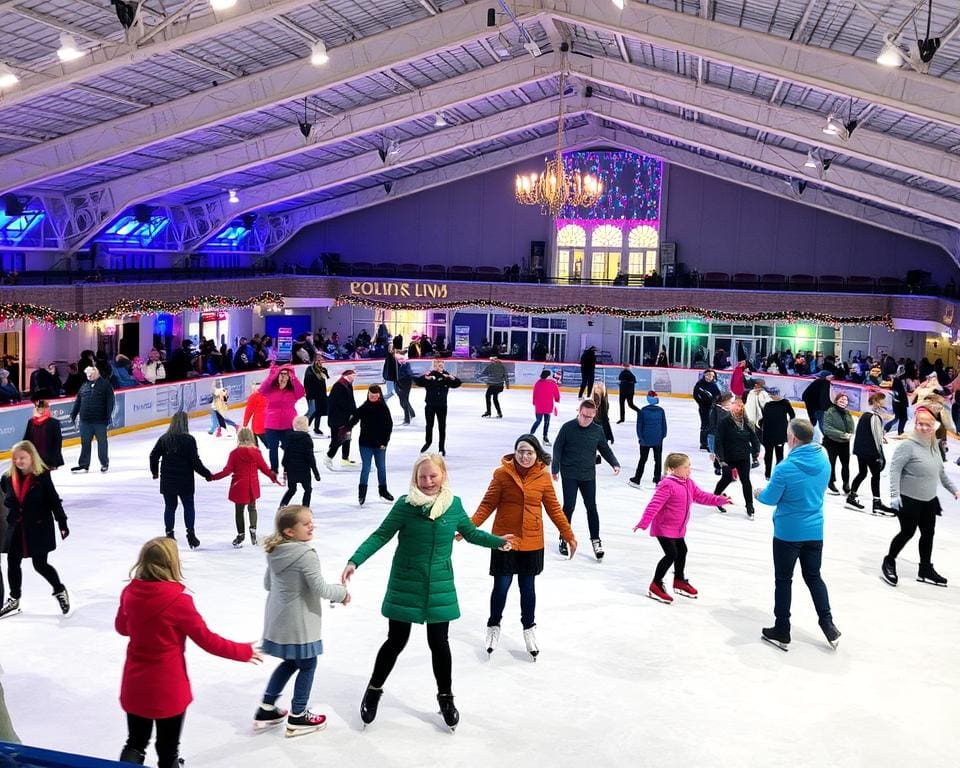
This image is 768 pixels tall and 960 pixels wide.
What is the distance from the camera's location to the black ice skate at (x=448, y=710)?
5406 millimetres

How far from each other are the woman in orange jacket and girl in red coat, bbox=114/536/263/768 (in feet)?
7.49

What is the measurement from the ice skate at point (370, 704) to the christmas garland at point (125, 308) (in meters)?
16.7

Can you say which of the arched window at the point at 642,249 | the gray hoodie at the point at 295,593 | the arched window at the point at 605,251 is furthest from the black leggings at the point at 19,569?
the arched window at the point at 642,249

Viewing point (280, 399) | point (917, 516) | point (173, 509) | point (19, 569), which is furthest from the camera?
point (280, 399)

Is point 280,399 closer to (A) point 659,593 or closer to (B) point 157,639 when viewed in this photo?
(A) point 659,593

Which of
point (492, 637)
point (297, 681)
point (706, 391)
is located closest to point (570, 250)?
point (706, 391)

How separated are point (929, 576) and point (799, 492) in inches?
108

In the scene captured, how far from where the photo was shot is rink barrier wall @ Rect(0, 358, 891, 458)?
15320 mm

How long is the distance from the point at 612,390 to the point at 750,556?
16.9 m

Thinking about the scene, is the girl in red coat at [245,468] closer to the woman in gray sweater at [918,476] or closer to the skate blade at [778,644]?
the skate blade at [778,644]

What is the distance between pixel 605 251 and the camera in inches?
1438

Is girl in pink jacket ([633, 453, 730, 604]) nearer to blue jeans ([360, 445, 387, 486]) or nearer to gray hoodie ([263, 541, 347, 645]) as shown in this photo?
gray hoodie ([263, 541, 347, 645])

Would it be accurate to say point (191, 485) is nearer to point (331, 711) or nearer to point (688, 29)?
point (331, 711)

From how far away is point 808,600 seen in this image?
26.7 ft
